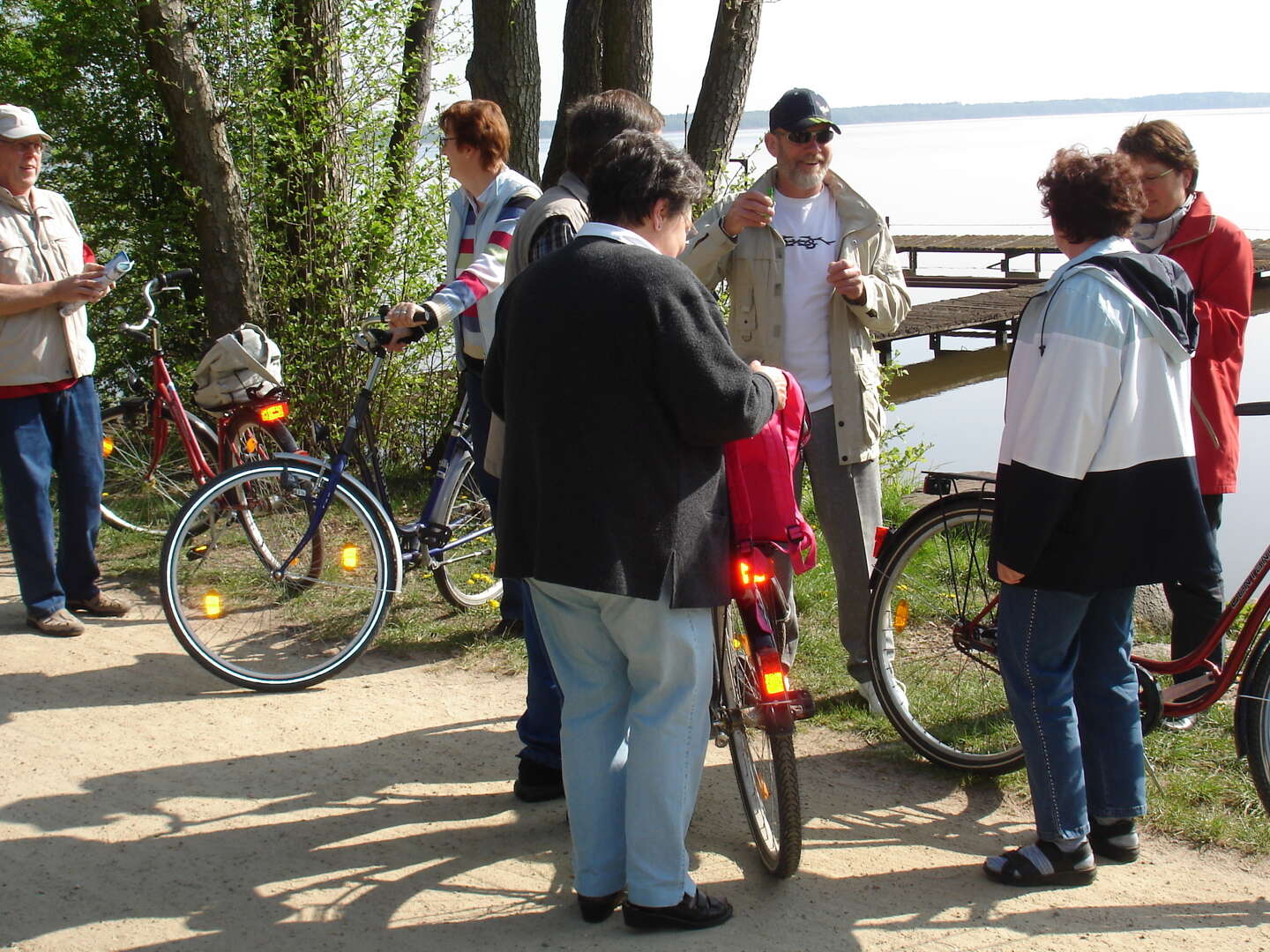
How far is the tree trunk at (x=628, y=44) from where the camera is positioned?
7.93 meters

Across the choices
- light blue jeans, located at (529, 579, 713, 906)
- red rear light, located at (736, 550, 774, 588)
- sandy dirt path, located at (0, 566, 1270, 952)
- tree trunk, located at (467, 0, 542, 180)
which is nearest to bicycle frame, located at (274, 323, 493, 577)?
sandy dirt path, located at (0, 566, 1270, 952)

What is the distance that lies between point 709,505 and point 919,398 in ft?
45.3

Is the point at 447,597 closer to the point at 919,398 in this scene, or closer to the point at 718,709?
the point at 718,709

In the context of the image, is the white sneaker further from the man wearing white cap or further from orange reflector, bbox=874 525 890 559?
the man wearing white cap

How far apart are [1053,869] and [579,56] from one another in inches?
238

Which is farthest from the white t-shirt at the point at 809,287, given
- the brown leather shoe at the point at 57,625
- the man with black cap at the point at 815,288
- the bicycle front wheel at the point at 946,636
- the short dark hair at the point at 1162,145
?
the brown leather shoe at the point at 57,625

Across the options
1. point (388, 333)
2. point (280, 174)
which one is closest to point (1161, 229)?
point (388, 333)

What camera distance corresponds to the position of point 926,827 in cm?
384

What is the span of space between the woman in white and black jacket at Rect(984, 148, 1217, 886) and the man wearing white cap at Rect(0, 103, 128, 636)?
372cm

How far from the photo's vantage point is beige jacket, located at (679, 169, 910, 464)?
4379mm

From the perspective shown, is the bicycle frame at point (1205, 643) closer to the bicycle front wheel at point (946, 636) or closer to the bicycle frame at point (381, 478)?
the bicycle front wheel at point (946, 636)

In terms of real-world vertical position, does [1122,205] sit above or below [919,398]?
above

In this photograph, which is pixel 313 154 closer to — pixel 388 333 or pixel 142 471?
pixel 142 471

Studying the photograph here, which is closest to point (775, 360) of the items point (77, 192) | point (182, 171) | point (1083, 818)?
point (1083, 818)
